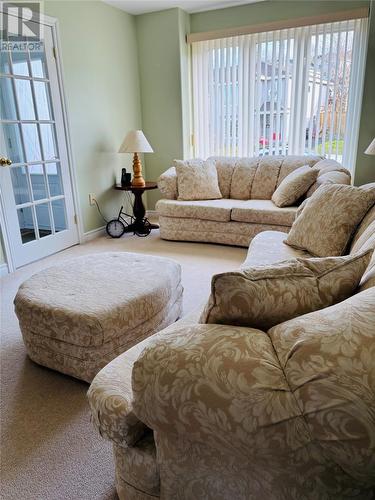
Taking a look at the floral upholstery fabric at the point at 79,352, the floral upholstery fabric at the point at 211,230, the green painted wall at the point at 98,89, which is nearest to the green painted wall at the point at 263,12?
the green painted wall at the point at 98,89

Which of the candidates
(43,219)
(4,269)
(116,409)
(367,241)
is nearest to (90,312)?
(116,409)

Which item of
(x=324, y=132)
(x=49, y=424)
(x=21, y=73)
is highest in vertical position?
(x=21, y=73)

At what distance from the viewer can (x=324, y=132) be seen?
429 centimetres

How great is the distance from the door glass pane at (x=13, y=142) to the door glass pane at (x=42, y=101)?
0.35 m

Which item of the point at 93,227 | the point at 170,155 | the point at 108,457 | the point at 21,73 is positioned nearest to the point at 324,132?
the point at 170,155

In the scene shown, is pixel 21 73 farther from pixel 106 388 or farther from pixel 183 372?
pixel 183 372

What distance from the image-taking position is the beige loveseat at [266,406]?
0.63m

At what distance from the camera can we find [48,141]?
367 cm

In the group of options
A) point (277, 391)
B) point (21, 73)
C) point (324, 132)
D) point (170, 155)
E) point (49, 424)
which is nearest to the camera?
point (277, 391)

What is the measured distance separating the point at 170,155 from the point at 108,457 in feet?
13.6

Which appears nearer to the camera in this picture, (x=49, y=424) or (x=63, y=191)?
(x=49, y=424)

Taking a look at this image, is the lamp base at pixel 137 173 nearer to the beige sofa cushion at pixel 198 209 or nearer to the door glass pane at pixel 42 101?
the beige sofa cushion at pixel 198 209

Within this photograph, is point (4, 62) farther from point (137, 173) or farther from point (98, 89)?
point (137, 173)

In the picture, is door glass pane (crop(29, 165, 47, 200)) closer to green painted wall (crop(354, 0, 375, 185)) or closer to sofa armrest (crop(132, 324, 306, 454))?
sofa armrest (crop(132, 324, 306, 454))
